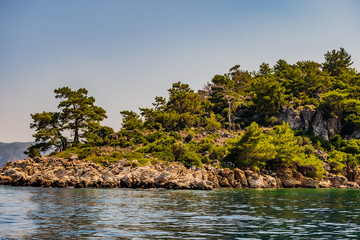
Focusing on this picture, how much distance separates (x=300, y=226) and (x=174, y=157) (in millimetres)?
49529

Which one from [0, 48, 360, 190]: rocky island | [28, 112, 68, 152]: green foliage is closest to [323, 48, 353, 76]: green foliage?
[0, 48, 360, 190]: rocky island

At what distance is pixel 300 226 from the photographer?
17.2 metres

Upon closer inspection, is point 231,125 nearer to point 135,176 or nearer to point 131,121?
point 131,121

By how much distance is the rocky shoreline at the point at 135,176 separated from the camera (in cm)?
5112

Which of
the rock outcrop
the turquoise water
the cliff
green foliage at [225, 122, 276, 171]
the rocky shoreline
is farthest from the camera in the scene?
the rock outcrop

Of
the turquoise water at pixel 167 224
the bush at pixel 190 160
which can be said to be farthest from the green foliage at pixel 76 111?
the turquoise water at pixel 167 224

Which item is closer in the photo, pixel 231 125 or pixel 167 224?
pixel 167 224

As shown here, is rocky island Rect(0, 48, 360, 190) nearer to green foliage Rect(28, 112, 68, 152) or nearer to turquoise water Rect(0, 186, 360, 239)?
green foliage Rect(28, 112, 68, 152)

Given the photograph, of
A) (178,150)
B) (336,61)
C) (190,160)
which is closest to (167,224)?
(190,160)

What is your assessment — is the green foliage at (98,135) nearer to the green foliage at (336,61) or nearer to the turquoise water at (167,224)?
the turquoise water at (167,224)

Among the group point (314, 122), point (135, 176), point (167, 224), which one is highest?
point (314, 122)

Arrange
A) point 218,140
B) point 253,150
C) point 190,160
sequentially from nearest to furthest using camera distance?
1. point 253,150
2. point 190,160
3. point 218,140

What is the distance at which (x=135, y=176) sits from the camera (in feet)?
172

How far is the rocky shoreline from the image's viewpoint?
5112 centimetres
